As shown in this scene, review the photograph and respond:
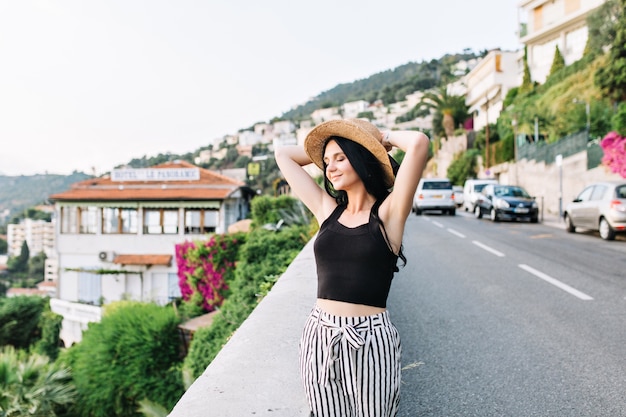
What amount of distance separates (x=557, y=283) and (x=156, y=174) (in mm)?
34526

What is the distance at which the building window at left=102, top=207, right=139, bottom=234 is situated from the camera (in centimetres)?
3634

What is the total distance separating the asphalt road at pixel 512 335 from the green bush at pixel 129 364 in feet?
24.9

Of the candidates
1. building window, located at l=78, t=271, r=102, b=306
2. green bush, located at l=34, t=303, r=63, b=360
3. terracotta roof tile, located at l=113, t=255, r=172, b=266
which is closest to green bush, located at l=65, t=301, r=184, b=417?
terracotta roof tile, located at l=113, t=255, r=172, b=266

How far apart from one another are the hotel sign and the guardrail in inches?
1409

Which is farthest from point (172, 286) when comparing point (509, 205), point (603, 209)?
point (603, 209)

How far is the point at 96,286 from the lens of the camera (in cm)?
3534

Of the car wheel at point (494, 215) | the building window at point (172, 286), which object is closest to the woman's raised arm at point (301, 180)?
the car wheel at point (494, 215)

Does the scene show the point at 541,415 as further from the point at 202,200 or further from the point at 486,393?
the point at 202,200

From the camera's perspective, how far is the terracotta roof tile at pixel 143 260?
112 ft

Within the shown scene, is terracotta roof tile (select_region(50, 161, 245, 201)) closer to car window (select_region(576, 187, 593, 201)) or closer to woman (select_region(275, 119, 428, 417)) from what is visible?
car window (select_region(576, 187, 593, 201))

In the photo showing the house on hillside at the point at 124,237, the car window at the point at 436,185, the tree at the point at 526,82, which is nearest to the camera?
the car window at the point at 436,185

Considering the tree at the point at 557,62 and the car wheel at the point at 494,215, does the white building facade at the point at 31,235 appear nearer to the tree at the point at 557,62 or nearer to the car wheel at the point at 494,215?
the tree at the point at 557,62

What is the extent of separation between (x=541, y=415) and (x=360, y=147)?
221 centimetres

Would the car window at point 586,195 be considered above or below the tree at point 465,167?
below
